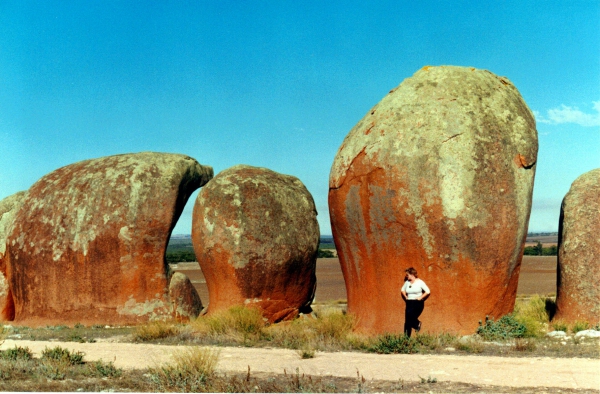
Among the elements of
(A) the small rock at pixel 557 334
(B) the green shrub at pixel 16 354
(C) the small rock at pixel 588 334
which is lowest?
(B) the green shrub at pixel 16 354

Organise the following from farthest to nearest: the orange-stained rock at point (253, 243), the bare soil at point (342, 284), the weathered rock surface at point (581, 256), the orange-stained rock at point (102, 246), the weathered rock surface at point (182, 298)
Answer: the bare soil at point (342, 284), the weathered rock surface at point (182, 298), the orange-stained rock at point (102, 246), the orange-stained rock at point (253, 243), the weathered rock surface at point (581, 256)

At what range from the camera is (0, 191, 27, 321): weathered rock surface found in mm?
15531

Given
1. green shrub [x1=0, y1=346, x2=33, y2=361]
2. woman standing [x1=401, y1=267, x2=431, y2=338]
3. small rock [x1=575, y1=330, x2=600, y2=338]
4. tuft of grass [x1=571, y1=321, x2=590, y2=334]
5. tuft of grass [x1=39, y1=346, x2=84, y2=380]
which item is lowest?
green shrub [x1=0, y1=346, x2=33, y2=361]

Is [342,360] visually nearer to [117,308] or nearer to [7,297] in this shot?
[117,308]

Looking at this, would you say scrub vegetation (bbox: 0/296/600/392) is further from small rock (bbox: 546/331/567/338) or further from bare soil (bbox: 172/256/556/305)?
bare soil (bbox: 172/256/556/305)

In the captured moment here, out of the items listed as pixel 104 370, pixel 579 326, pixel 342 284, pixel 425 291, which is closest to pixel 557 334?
pixel 579 326

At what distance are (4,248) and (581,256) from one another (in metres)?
12.3

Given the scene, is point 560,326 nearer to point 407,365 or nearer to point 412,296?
point 412,296

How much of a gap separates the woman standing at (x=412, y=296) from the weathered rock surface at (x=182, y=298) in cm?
586

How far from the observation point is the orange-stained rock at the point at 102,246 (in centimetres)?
1418

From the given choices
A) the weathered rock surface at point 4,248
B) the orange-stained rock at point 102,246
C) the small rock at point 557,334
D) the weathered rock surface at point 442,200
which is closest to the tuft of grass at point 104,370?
the weathered rock surface at point 442,200

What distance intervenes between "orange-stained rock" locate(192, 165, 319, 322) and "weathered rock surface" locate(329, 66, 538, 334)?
9.25 feet

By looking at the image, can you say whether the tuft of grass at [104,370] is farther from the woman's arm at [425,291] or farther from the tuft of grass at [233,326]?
the woman's arm at [425,291]

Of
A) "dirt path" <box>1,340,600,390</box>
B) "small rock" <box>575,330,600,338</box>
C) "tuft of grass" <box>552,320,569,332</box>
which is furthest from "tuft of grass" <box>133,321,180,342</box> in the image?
"small rock" <box>575,330,600,338</box>
